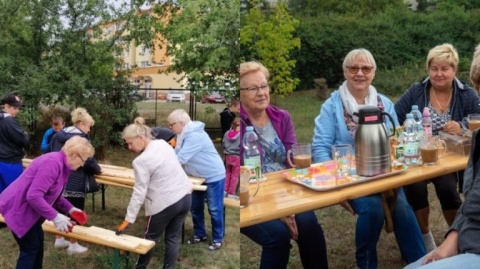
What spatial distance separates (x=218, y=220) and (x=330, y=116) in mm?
649

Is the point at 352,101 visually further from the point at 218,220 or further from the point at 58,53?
the point at 58,53

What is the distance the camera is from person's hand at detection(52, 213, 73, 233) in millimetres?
2203

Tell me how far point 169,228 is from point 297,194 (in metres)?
0.89

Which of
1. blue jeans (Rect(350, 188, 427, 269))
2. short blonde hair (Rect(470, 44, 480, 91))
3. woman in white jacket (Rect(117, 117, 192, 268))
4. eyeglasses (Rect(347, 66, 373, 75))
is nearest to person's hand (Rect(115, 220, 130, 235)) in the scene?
woman in white jacket (Rect(117, 117, 192, 268))

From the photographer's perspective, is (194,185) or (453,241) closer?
(453,241)

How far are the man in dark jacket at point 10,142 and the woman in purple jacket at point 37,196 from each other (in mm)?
144

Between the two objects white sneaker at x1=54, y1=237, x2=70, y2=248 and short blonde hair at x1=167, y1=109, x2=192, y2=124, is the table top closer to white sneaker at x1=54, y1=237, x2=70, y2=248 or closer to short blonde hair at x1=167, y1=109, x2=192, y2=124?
short blonde hair at x1=167, y1=109, x2=192, y2=124

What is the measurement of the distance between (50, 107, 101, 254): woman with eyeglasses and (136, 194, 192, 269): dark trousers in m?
0.32

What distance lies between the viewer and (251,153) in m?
1.85

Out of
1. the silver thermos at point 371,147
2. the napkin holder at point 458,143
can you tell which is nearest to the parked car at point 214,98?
the silver thermos at point 371,147

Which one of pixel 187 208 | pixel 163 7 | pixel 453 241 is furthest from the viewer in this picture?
pixel 187 208

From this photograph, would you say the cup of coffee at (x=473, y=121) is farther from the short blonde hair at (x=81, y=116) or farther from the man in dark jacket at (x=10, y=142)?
the man in dark jacket at (x=10, y=142)

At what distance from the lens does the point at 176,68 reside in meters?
1.93

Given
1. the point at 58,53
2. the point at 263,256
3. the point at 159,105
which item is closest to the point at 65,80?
the point at 58,53
